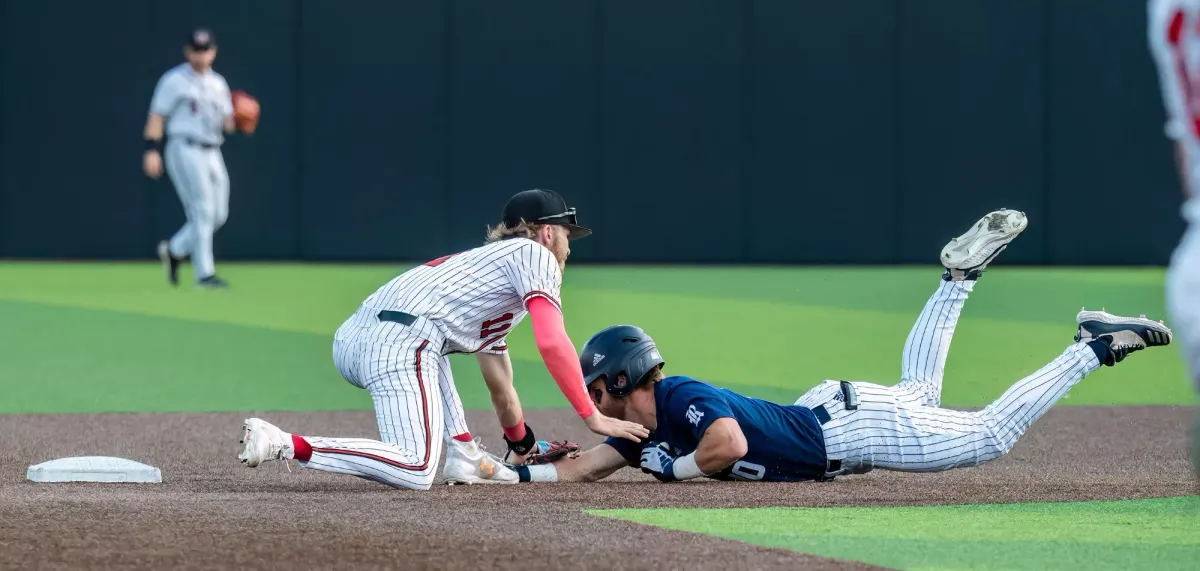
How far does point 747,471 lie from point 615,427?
62 centimetres

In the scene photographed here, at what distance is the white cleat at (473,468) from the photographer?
21.0 feet

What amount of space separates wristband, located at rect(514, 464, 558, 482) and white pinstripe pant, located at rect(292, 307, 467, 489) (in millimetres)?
343

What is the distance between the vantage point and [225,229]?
2150 cm

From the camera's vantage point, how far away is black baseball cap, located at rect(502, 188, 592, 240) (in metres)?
6.38


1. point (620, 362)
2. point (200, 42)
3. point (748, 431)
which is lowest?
point (748, 431)

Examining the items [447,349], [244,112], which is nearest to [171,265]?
[244,112]

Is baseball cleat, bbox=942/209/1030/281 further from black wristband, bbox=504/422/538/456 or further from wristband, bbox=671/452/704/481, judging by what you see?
black wristband, bbox=504/422/538/456

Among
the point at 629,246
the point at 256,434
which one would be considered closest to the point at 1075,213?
the point at 629,246

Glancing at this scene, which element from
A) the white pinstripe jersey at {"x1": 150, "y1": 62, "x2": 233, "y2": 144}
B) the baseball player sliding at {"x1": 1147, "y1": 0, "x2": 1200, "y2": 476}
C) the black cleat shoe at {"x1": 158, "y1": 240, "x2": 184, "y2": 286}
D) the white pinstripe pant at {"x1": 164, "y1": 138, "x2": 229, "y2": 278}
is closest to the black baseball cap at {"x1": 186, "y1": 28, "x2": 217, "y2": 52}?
the white pinstripe jersey at {"x1": 150, "y1": 62, "x2": 233, "y2": 144}

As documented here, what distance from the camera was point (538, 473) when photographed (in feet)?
21.1

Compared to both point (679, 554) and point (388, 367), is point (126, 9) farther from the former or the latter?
point (679, 554)

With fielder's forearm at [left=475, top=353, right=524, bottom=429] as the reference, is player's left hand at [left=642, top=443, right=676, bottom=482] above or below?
below

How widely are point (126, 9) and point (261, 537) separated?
1748 centimetres

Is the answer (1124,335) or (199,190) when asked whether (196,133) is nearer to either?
(199,190)
